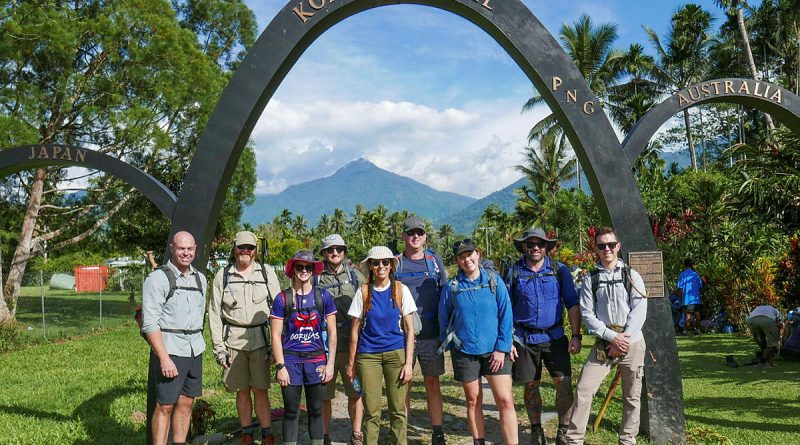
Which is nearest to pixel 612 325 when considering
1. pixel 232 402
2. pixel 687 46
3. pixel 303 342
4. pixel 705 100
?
pixel 303 342

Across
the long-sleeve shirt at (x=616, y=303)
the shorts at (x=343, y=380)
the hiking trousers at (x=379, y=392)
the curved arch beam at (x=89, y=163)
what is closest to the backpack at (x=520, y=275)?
the long-sleeve shirt at (x=616, y=303)

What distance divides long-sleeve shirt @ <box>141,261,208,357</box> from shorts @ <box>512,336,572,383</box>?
2.34 metres

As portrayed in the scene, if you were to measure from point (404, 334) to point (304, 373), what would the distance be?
752mm

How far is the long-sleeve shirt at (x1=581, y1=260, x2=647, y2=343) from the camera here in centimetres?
425

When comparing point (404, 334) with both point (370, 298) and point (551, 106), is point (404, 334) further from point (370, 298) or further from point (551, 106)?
point (551, 106)

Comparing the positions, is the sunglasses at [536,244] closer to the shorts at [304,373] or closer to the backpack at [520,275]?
the backpack at [520,275]

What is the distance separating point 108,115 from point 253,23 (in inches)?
328

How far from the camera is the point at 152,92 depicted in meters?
15.7

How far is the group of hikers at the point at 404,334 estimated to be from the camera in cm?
414

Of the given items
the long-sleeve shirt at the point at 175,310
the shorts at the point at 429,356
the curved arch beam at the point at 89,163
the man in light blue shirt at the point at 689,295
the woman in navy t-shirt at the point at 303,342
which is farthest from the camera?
the man in light blue shirt at the point at 689,295

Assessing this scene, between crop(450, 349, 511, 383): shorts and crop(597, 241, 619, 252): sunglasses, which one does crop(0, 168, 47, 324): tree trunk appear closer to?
crop(450, 349, 511, 383): shorts

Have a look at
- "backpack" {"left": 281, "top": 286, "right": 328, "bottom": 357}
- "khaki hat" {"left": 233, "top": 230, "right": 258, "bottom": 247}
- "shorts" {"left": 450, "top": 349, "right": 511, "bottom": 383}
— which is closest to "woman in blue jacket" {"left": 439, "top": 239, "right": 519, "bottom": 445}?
"shorts" {"left": 450, "top": 349, "right": 511, "bottom": 383}

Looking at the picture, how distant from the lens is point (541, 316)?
14.6 feet


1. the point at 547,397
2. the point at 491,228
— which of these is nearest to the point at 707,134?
the point at 491,228
